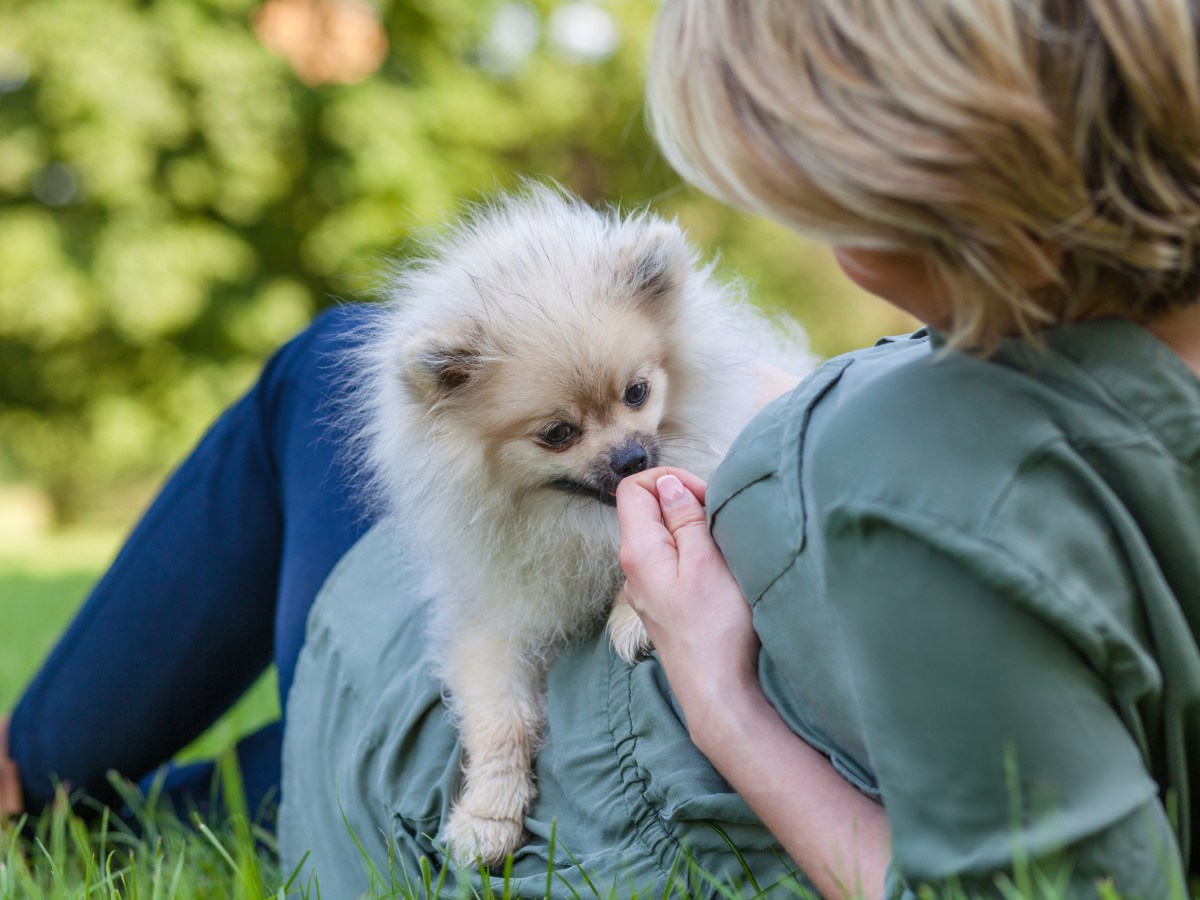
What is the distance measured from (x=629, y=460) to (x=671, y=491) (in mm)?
558

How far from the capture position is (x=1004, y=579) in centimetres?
92

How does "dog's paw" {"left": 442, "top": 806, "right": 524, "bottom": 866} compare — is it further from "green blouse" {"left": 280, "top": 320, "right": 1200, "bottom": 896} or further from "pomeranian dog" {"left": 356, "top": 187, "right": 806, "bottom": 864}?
"green blouse" {"left": 280, "top": 320, "right": 1200, "bottom": 896}

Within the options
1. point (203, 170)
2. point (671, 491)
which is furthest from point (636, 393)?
point (203, 170)

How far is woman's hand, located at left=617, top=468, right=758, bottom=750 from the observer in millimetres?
1284

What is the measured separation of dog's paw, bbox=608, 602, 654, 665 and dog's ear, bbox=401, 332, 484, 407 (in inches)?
23.4

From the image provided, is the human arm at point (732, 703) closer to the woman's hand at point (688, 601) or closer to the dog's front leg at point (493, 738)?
the woman's hand at point (688, 601)

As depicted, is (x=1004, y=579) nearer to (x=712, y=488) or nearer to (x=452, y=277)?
(x=712, y=488)

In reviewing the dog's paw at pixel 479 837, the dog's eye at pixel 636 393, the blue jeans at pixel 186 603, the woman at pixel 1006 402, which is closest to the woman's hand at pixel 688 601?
the woman at pixel 1006 402

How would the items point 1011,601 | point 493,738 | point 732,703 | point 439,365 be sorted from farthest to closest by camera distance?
1. point 439,365
2. point 493,738
3. point 732,703
4. point 1011,601

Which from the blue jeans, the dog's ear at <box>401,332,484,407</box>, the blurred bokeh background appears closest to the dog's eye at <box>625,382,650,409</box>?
the dog's ear at <box>401,332,484,407</box>

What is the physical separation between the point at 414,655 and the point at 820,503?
951 millimetres

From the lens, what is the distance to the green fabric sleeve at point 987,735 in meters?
0.93

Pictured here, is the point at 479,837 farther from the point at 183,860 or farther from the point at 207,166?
the point at 207,166

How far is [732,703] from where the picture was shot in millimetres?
1253
